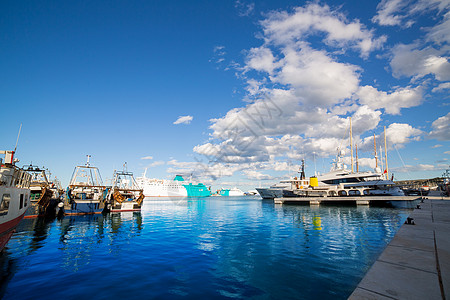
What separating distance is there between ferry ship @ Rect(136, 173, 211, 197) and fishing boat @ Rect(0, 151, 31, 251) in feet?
515

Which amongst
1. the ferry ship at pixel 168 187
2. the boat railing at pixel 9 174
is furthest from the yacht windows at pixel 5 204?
the ferry ship at pixel 168 187

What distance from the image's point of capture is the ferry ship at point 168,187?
166 metres

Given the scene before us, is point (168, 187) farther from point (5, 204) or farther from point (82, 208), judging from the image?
point (5, 204)

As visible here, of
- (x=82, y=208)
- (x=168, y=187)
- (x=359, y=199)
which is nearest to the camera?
(x=82, y=208)

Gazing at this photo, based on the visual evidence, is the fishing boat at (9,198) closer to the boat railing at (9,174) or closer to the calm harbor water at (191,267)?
the boat railing at (9,174)

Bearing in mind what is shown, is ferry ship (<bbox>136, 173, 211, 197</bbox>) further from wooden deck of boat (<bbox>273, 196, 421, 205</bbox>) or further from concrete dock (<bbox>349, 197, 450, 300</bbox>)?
concrete dock (<bbox>349, 197, 450, 300</bbox>)

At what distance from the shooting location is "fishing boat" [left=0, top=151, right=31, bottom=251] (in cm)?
1168

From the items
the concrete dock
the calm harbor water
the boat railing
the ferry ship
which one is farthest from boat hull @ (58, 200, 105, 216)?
the ferry ship

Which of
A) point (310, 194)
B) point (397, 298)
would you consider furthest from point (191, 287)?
Answer: point (310, 194)

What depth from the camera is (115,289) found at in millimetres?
8312

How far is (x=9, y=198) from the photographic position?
40.4ft

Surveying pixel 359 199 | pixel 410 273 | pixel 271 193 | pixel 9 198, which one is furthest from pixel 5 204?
pixel 271 193

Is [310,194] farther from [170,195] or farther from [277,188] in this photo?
[170,195]

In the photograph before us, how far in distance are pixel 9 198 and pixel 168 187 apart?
547 ft
